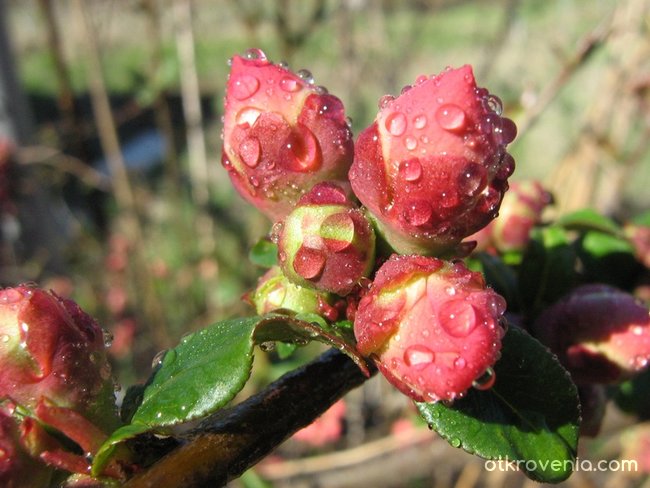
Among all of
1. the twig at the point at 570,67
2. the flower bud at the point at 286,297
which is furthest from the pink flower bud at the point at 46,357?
the twig at the point at 570,67

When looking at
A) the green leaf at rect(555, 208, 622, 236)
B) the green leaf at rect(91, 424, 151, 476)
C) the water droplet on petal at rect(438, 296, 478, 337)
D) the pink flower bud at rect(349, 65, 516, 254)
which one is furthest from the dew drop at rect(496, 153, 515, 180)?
the green leaf at rect(555, 208, 622, 236)

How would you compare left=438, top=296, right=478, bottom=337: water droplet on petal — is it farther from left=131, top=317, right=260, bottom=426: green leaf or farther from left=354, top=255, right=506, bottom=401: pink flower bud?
left=131, top=317, right=260, bottom=426: green leaf

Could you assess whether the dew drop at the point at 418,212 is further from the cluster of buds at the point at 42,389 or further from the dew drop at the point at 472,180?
the cluster of buds at the point at 42,389

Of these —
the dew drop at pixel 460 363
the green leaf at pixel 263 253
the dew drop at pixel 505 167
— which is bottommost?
the dew drop at pixel 460 363

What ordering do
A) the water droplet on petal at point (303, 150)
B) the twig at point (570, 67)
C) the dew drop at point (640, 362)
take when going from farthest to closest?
the twig at point (570, 67), the dew drop at point (640, 362), the water droplet on petal at point (303, 150)

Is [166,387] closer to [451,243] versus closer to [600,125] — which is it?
[451,243]

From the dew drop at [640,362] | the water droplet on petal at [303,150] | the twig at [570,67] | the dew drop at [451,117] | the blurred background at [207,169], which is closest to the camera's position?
the dew drop at [451,117]

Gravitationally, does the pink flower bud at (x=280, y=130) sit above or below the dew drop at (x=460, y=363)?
above
